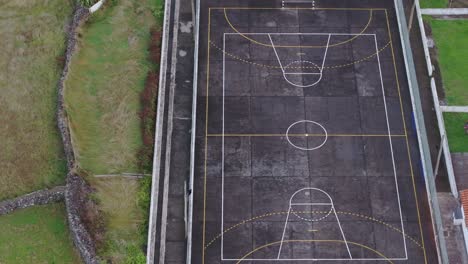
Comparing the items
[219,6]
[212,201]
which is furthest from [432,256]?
[219,6]

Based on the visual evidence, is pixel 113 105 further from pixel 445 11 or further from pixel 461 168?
pixel 445 11

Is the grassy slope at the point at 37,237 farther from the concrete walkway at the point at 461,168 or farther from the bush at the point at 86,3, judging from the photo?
the concrete walkway at the point at 461,168

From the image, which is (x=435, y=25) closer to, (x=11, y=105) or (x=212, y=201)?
(x=212, y=201)

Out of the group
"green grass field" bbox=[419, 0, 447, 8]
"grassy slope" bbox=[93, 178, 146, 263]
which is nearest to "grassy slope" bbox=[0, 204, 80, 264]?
"grassy slope" bbox=[93, 178, 146, 263]

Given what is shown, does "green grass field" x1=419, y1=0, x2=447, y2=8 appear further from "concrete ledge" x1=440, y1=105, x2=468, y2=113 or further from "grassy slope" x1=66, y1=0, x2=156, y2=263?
"grassy slope" x1=66, y1=0, x2=156, y2=263

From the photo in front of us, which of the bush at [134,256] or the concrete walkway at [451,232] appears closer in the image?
the bush at [134,256]

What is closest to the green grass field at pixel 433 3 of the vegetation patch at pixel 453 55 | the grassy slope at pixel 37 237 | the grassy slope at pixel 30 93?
the vegetation patch at pixel 453 55

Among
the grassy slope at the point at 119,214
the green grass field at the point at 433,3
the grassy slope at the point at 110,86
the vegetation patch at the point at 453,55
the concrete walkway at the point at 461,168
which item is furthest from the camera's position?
the green grass field at the point at 433,3
